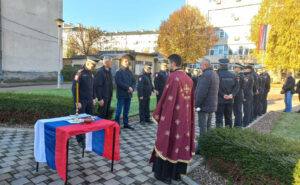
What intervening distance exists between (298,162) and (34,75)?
28435 millimetres

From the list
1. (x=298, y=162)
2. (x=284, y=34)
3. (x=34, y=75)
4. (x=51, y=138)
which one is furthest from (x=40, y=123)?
(x=284, y=34)

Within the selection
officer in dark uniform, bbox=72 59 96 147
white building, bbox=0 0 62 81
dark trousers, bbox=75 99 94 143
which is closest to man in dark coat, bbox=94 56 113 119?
dark trousers, bbox=75 99 94 143

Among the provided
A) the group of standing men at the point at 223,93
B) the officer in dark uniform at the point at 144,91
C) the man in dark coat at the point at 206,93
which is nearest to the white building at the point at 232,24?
the group of standing men at the point at 223,93

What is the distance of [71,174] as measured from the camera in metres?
3.89

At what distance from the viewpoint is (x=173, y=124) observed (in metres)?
3.64

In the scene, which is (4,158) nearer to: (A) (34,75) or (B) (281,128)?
(B) (281,128)

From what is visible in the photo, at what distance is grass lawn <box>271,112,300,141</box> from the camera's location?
7.09 meters

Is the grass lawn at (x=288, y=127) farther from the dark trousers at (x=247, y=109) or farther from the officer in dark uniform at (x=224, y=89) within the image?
the officer in dark uniform at (x=224, y=89)

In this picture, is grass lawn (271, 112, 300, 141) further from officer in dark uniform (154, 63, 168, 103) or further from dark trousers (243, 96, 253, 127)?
officer in dark uniform (154, 63, 168, 103)

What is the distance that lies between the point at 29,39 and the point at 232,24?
35.2 metres

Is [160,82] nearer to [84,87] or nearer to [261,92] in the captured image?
[84,87]

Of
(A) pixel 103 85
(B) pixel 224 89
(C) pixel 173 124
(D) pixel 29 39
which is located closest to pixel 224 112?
(B) pixel 224 89

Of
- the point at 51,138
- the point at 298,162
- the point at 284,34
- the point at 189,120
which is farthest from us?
the point at 284,34

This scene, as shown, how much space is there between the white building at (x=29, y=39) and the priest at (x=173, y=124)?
2440cm
